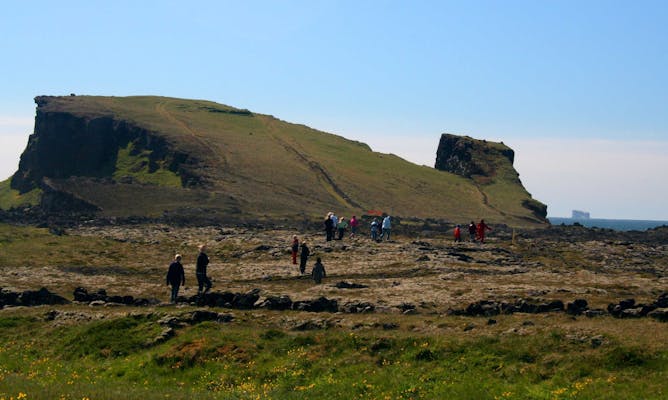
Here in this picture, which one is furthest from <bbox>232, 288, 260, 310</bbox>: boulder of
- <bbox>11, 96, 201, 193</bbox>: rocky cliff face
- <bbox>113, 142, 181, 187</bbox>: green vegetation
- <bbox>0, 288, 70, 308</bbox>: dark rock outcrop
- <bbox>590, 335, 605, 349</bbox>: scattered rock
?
<bbox>11, 96, 201, 193</bbox>: rocky cliff face

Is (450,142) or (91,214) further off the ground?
(450,142)

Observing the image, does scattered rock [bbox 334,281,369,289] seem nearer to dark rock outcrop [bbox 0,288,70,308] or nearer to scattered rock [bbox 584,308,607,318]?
scattered rock [bbox 584,308,607,318]

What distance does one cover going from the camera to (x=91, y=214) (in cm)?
9556

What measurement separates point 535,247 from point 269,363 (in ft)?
148

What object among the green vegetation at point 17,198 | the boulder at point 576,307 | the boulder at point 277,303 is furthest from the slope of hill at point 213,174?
the boulder at point 576,307

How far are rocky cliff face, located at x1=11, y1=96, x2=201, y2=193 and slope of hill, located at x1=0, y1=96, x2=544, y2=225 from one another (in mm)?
244

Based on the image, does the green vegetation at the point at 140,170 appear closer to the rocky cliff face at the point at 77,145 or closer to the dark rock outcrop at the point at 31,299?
the rocky cliff face at the point at 77,145

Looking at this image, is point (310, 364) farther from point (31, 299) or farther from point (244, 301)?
point (31, 299)

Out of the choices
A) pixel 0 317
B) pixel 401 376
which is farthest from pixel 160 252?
pixel 401 376

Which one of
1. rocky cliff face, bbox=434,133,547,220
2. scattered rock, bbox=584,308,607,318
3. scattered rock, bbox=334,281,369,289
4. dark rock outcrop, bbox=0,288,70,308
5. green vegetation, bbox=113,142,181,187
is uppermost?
rocky cliff face, bbox=434,133,547,220

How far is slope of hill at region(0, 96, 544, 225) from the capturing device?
110 meters

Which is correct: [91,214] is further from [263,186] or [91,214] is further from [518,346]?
[518,346]

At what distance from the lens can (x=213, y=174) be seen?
126 m

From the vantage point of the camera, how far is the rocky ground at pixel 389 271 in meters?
37.3
